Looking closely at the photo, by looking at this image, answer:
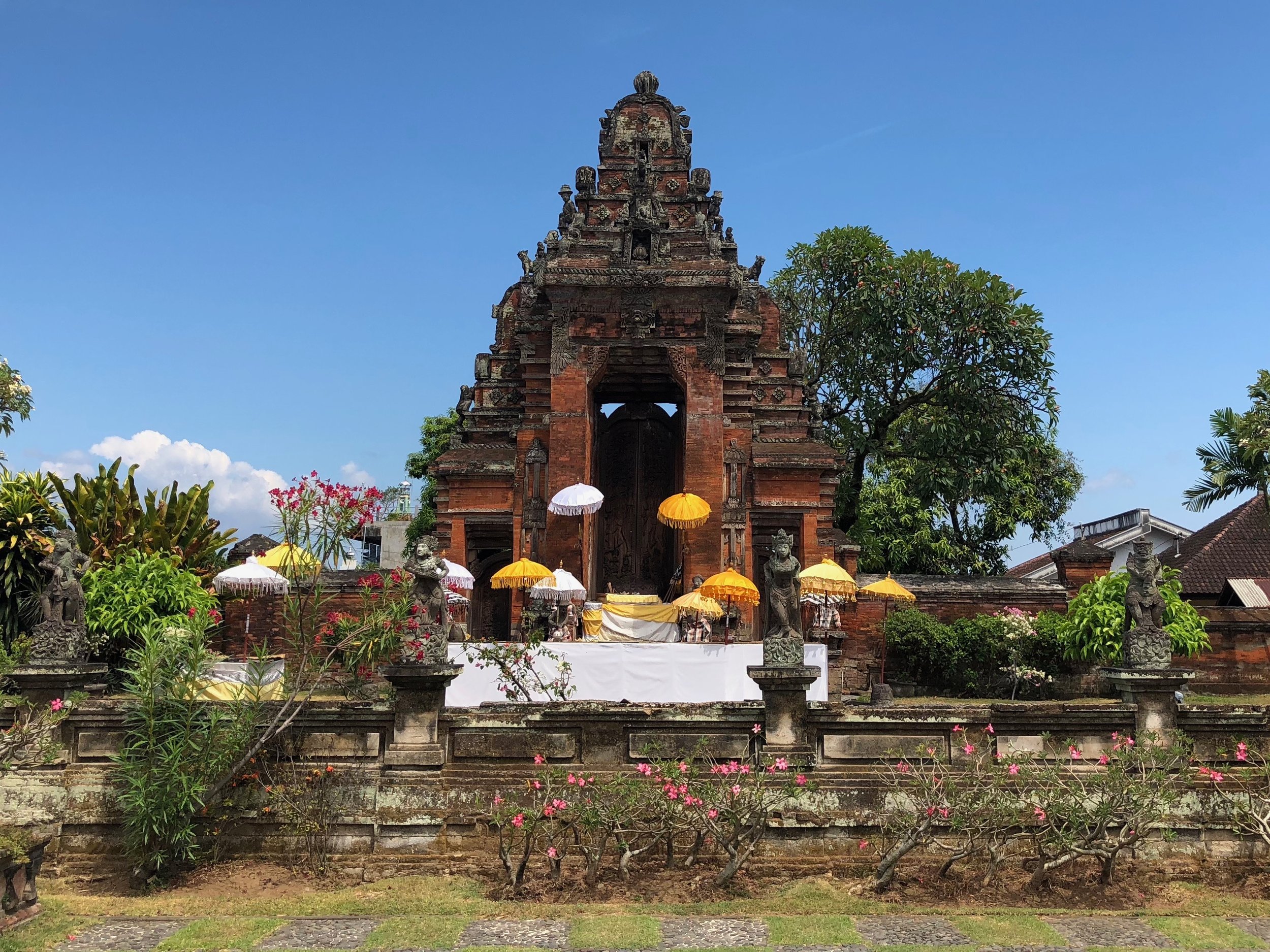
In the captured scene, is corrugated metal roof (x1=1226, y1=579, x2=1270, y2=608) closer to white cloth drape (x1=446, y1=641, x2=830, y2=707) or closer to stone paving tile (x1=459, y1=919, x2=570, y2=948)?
white cloth drape (x1=446, y1=641, x2=830, y2=707)

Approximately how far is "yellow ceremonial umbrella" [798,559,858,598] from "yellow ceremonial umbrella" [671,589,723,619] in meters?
1.58

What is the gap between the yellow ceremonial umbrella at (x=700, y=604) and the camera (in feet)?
56.6

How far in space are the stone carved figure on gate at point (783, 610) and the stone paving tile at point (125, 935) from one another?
532 cm

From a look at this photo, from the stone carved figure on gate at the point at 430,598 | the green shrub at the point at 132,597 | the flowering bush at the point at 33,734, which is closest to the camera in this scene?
the flowering bush at the point at 33,734

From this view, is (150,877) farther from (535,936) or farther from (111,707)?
(535,936)

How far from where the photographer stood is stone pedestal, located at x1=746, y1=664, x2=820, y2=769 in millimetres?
9547

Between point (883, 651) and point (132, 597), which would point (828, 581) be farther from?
point (132, 597)

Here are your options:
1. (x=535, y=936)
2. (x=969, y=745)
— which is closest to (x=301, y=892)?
(x=535, y=936)

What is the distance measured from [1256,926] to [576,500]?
13206 mm

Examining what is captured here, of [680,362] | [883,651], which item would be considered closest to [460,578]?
[680,362]

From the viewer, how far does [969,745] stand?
9.38 meters

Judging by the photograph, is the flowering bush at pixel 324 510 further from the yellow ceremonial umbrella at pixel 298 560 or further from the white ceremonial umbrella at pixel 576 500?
the white ceremonial umbrella at pixel 576 500

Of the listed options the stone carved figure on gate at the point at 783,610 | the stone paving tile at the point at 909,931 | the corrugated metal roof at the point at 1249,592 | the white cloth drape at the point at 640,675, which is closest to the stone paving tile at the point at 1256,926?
the stone paving tile at the point at 909,931

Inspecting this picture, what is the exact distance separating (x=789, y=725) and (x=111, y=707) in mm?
6283
